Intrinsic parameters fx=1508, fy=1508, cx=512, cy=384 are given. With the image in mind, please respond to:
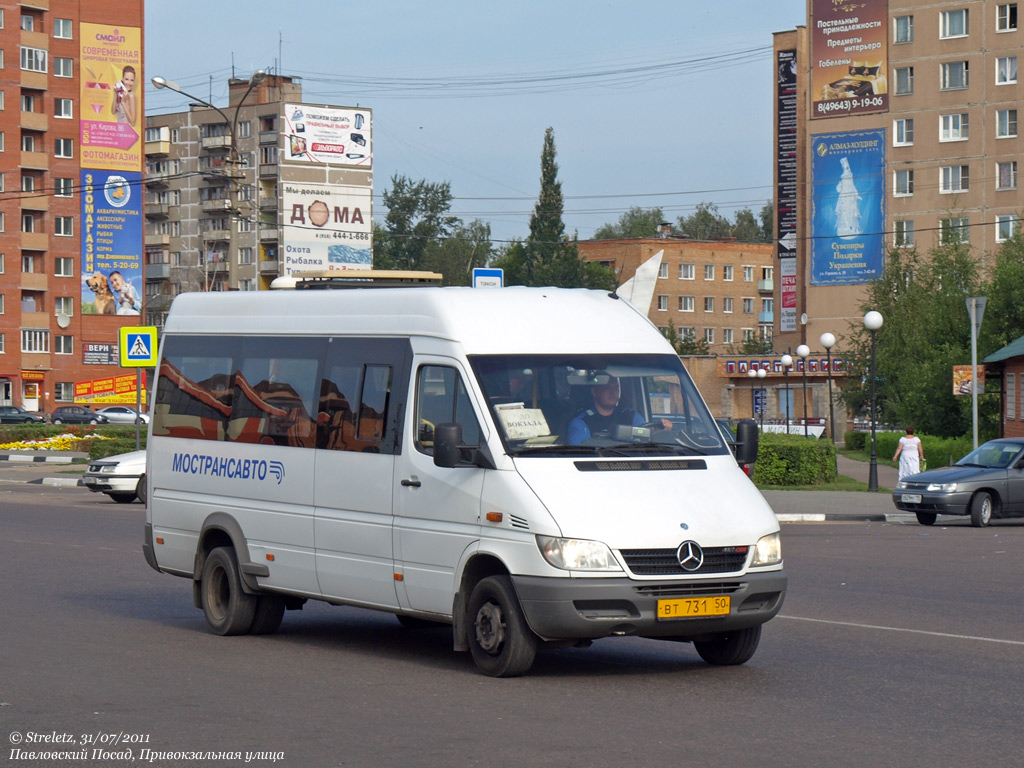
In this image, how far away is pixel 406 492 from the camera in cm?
1002

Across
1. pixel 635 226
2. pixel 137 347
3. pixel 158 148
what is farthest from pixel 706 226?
pixel 137 347

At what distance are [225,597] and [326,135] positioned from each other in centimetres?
8453

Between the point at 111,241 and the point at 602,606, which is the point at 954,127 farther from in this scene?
the point at 602,606

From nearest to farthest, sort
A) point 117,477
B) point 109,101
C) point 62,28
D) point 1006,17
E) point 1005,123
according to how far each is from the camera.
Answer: point 117,477 → point 1006,17 → point 1005,123 → point 109,101 → point 62,28

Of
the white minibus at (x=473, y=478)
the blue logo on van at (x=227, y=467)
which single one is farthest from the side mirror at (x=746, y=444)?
the blue logo on van at (x=227, y=467)

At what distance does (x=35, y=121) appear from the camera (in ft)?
340

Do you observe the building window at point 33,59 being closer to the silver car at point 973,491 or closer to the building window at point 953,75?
the building window at point 953,75

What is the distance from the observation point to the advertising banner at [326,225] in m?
94.6

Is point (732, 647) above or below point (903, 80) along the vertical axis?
below

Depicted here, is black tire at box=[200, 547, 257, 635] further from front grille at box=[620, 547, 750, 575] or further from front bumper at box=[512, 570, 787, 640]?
front grille at box=[620, 547, 750, 575]

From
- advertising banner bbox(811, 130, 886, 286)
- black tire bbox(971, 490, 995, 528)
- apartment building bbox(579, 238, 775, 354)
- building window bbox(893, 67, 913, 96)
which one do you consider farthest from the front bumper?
apartment building bbox(579, 238, 775, 354)

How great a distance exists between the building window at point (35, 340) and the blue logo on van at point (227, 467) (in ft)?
316

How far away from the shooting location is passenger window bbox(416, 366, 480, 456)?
31.9 ft

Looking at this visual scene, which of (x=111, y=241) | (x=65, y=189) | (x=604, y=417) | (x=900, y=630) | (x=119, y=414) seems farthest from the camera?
(x=65, y=189)
